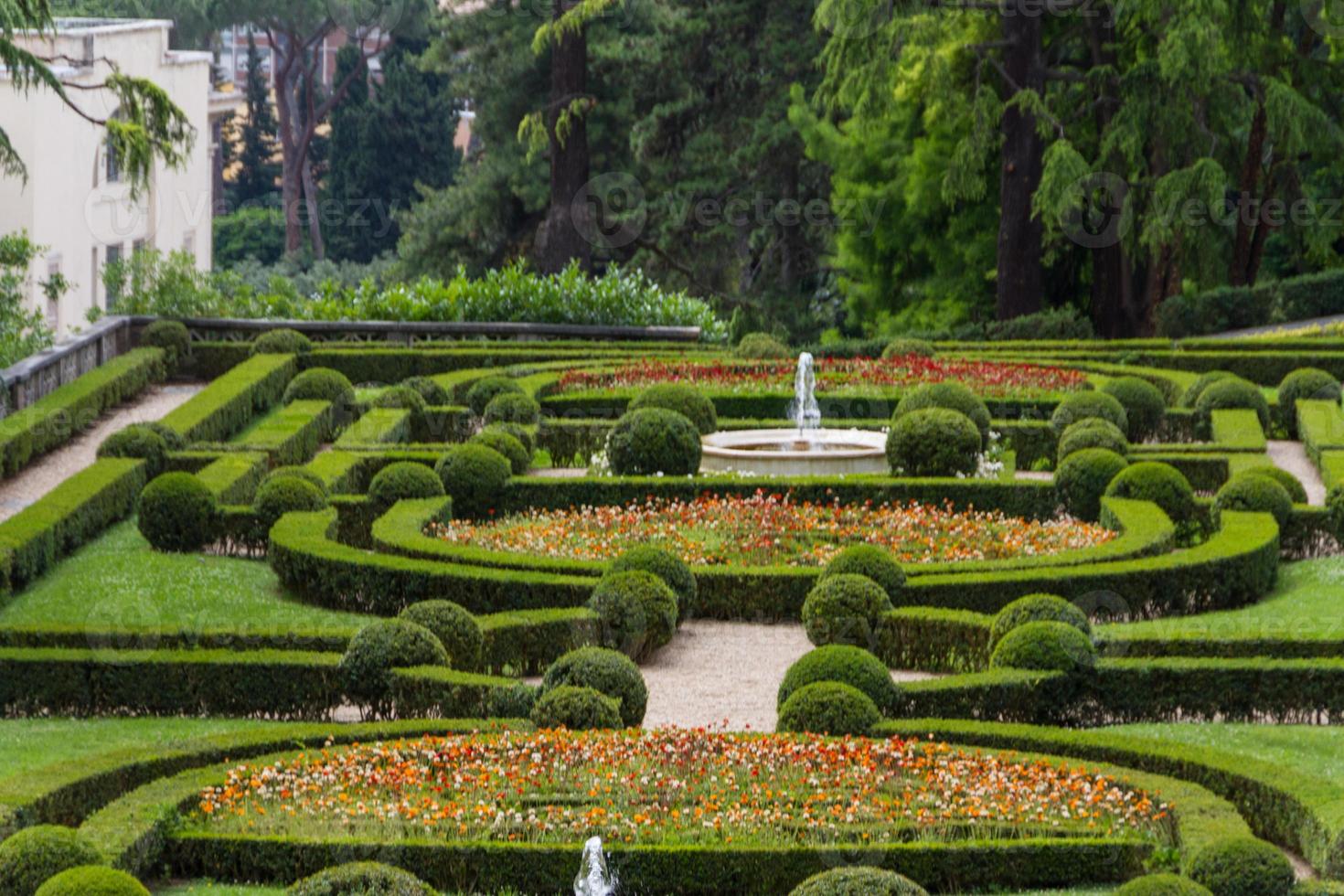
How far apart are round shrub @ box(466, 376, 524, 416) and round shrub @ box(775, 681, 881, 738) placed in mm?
13045

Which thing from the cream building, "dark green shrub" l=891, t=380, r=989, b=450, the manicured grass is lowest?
the manicured grass

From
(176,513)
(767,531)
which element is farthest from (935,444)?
(176,513)

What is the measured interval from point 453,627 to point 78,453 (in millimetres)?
10556

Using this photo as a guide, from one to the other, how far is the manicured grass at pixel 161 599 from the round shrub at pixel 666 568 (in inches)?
78.4

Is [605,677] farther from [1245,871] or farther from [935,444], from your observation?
[935,444]

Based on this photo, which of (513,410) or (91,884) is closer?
(91,884)

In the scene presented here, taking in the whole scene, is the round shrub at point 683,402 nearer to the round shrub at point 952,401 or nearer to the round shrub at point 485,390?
the round shrub at point 952,401

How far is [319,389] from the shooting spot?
26.4 m

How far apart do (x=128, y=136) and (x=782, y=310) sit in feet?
85.1

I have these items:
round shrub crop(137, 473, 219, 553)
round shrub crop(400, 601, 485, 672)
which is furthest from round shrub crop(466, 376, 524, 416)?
round shrub crop(400, 601, 485, 672)

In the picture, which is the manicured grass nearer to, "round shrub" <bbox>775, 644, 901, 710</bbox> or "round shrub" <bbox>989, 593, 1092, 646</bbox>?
"round shrub" <bbox>775, 644, 901, 710</bbox>

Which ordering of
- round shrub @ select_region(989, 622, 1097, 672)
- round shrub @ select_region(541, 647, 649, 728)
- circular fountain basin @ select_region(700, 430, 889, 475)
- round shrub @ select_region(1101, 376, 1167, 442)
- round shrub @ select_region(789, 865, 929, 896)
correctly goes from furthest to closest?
round shrub @ select_region(1101, 376, 1167, 442)
circular fountain basin @ select_region(700, 430, 889, 475)
round shrub @ select_region(989, 622, 1097, 672)
round shrub @ select_region(541, 647, 649, 728)
round shrub @ select_region(789, 865, 929, 896)

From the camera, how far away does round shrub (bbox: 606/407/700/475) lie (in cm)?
2136

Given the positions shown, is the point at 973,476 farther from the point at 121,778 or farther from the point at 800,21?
the point at 800,21
